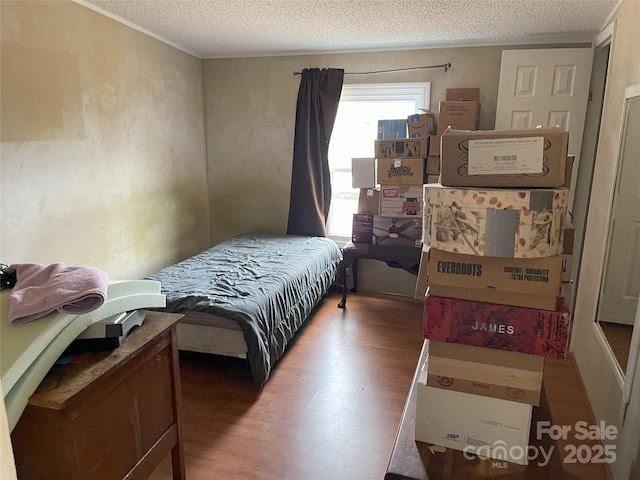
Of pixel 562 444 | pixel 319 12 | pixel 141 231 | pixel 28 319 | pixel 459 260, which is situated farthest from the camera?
pixel 141 231

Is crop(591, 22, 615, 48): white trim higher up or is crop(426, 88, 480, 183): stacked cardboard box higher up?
crop(591, 22, 615, 48): white trim

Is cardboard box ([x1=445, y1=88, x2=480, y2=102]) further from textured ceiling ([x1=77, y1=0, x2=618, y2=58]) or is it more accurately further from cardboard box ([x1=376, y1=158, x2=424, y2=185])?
cardboard box ([x1=376, y1=158, x2=424, y2=185])

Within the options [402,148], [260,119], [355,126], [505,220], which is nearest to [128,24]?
[260,119]

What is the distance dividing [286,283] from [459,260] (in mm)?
1831

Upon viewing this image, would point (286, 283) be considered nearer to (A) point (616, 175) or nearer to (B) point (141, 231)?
(B) point (141, 231)

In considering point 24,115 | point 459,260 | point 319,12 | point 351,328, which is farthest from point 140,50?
point 459,260

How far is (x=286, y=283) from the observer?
3.05 m

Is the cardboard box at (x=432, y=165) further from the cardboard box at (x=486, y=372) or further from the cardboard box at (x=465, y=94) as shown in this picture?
the cardboard box at (x=486, y=372)

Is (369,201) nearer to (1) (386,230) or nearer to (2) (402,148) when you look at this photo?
(1) (386,230)

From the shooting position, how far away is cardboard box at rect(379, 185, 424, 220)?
3765 millimetres

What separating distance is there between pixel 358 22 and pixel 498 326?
2.59m

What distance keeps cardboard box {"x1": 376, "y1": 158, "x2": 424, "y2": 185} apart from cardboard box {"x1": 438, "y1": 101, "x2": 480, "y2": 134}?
37 cm

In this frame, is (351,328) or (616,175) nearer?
(616,175)

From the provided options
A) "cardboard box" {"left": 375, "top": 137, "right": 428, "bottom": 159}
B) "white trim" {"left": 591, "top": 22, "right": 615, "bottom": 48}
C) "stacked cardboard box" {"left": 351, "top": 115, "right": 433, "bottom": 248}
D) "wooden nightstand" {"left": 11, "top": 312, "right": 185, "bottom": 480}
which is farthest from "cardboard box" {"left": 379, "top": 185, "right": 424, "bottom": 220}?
"wooden nightstand" {"left": 11, "top": 312, "right": 185, "bottom": 480}
